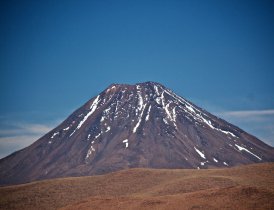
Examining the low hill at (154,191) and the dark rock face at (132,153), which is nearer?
the low hill at (154,191)

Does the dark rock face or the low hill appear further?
the dark rock face

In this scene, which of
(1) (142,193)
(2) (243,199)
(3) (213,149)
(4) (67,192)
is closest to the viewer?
(2) (243,199)

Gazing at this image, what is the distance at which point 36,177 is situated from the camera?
170m

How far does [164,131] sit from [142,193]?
127661 mm

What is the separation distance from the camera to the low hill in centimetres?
5041

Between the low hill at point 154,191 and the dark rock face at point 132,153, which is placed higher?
the dark rock face at point 132,153

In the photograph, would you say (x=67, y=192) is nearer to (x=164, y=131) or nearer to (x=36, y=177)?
(x=36, y=177)

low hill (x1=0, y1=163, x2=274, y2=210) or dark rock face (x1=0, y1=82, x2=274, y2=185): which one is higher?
dark rock face (x1=0, y1=82, x2=274, y2=185)

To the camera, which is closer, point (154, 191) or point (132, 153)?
point (154, 191)

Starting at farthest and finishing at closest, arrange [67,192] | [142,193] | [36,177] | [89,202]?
[36,177], [67,192], [142,193], [89,202]

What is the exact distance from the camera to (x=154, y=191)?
221ft

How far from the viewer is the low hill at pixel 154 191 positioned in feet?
165

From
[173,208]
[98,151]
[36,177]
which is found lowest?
[173,208]

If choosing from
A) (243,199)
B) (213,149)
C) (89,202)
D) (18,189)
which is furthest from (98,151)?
(243,199)
